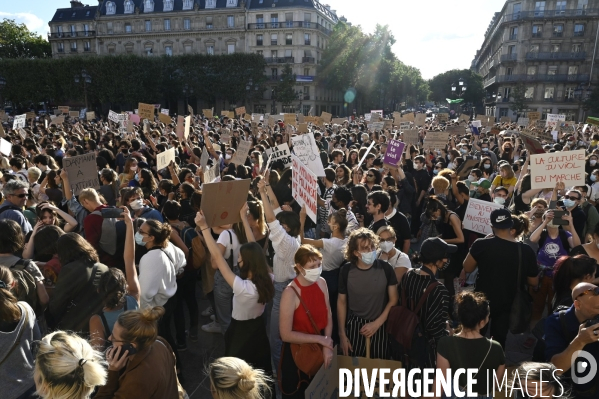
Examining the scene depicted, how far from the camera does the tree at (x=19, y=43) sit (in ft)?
241

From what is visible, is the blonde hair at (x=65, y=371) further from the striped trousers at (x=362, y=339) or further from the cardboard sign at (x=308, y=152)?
the cardboard sign at (x=308, y=152)

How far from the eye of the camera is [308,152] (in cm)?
699

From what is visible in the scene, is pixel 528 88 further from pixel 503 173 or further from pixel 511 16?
pixel 503 173

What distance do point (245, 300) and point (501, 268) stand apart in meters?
2.36

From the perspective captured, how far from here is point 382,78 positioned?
6625cm

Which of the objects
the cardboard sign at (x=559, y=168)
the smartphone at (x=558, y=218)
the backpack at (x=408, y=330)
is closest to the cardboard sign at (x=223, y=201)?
the backpack at (x=408, y=330)

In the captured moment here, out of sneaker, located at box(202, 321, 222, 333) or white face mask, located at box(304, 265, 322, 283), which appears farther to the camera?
sneaker, located at box(202, 321, 222, 333)

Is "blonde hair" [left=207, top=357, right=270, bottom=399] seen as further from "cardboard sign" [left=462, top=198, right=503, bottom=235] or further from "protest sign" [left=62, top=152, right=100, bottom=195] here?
"protest sign" [left=62, top=152, right=100, bottom=195]

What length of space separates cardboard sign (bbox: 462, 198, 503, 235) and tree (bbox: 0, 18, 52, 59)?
281 feet

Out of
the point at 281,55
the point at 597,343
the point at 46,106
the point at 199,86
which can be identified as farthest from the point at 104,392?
the point at 281,55

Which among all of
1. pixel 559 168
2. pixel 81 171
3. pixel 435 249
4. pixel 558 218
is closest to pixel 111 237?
pixel 81 171

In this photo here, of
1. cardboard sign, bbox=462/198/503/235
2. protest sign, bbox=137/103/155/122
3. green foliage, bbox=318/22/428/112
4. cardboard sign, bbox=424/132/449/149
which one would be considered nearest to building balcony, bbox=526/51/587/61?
green foliage, bbox=318/22/428/112

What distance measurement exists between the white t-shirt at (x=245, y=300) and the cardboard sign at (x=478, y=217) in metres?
3.35

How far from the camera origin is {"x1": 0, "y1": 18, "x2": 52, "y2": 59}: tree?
73.5 metres
